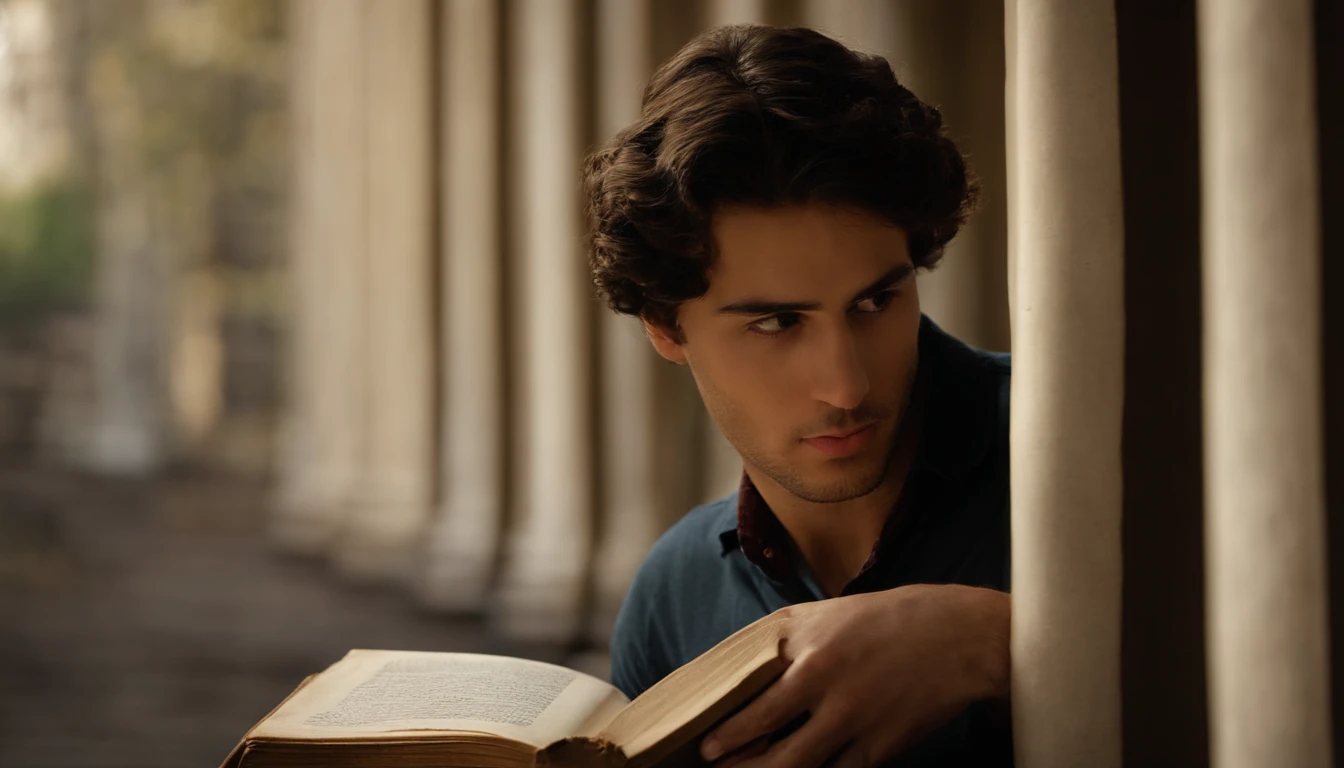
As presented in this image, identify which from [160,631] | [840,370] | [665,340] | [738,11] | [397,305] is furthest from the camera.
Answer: [397,305]

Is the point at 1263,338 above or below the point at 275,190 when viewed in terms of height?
below

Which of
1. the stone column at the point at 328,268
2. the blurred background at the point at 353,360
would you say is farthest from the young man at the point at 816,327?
the stone column at the point at 328,268

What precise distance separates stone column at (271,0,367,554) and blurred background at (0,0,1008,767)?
0.06 feet

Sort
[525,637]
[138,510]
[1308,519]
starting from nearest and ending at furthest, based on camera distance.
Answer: [1308,519]
[525,637]
[138,510]

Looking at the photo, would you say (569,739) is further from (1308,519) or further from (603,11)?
(603,11)

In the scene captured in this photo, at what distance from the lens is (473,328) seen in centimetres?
412

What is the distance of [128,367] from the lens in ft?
24.3

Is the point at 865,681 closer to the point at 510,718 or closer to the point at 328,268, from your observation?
the point at 510,718

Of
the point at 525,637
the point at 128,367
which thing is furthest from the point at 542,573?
the point at 128,367

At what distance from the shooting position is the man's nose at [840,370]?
3.56ft

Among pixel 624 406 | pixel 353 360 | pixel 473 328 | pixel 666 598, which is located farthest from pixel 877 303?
pixel 353 360

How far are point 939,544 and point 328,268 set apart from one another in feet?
15.0

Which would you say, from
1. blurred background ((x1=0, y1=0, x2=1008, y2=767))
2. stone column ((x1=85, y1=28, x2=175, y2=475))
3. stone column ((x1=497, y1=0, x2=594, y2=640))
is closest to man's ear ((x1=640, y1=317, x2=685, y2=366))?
blurred background ((x1=0, y1=0, x2=1008, y2=767))

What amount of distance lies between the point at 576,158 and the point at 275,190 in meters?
4.59
